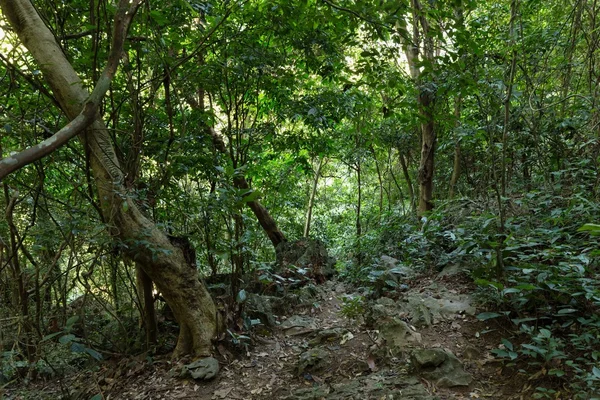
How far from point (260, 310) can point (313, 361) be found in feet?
4.72

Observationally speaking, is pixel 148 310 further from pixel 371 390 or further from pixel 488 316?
pixel 488 316

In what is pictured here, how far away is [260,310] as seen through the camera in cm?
494

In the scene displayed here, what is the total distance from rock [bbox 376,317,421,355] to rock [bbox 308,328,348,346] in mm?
567

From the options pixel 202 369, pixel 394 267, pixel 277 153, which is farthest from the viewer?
pixel 277 153

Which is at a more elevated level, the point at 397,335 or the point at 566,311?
the point at 566,311

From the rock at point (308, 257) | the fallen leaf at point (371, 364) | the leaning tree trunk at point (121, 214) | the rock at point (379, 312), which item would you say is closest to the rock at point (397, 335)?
the fallen leaf at point (371, 364)

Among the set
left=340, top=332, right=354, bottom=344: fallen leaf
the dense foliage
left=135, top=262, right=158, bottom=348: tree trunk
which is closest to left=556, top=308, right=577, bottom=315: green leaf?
the dense foliage

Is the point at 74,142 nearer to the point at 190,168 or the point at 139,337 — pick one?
the point at 190,168

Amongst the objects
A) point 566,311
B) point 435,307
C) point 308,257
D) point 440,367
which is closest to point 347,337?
point 435,307

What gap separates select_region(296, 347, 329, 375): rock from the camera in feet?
11.8

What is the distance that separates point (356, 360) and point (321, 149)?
169 inches

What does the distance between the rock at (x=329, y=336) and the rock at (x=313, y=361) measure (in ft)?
1.36

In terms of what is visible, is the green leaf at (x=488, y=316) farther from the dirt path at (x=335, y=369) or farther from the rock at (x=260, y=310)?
the rock at (x=260, y=310)

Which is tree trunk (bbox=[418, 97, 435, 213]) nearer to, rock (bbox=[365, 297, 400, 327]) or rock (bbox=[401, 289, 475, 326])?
rock (bbox=[401, 289, 475, 326])
